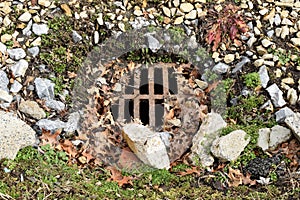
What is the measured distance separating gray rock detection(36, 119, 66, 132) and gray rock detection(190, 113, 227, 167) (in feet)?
3.23

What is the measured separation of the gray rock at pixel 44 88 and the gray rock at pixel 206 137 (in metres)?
1.14

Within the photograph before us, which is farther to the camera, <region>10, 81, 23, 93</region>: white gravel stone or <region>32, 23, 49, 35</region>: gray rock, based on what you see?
<region>32, 23, 49, 35</region>: gray rock

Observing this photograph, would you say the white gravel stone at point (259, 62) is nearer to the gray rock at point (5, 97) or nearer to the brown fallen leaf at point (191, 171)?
the brown fallen leaf at point (191, 171)

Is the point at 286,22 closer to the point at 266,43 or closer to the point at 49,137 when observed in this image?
the point at 266,43

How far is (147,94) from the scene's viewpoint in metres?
4.64

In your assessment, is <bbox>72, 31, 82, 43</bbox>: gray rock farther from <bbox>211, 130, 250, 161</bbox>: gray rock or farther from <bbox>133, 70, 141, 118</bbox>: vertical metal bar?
<bbox>211, 130, 250, 161</bbox>: gray rock

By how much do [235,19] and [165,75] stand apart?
74 cm

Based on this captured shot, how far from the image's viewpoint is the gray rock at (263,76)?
4.38 metres

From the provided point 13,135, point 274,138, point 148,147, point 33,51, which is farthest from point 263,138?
point 33,51

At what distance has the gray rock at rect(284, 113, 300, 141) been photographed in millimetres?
4000

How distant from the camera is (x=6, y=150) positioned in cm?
378

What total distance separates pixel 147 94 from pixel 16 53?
110cm

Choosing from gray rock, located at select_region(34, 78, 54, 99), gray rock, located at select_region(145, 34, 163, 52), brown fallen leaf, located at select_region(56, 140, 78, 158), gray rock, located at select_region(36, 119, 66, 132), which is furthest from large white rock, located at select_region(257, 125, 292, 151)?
gray rock, located at select_region(34, 78, 54, 99)

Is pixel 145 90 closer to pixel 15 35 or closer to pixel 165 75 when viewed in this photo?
pixel 165 75
